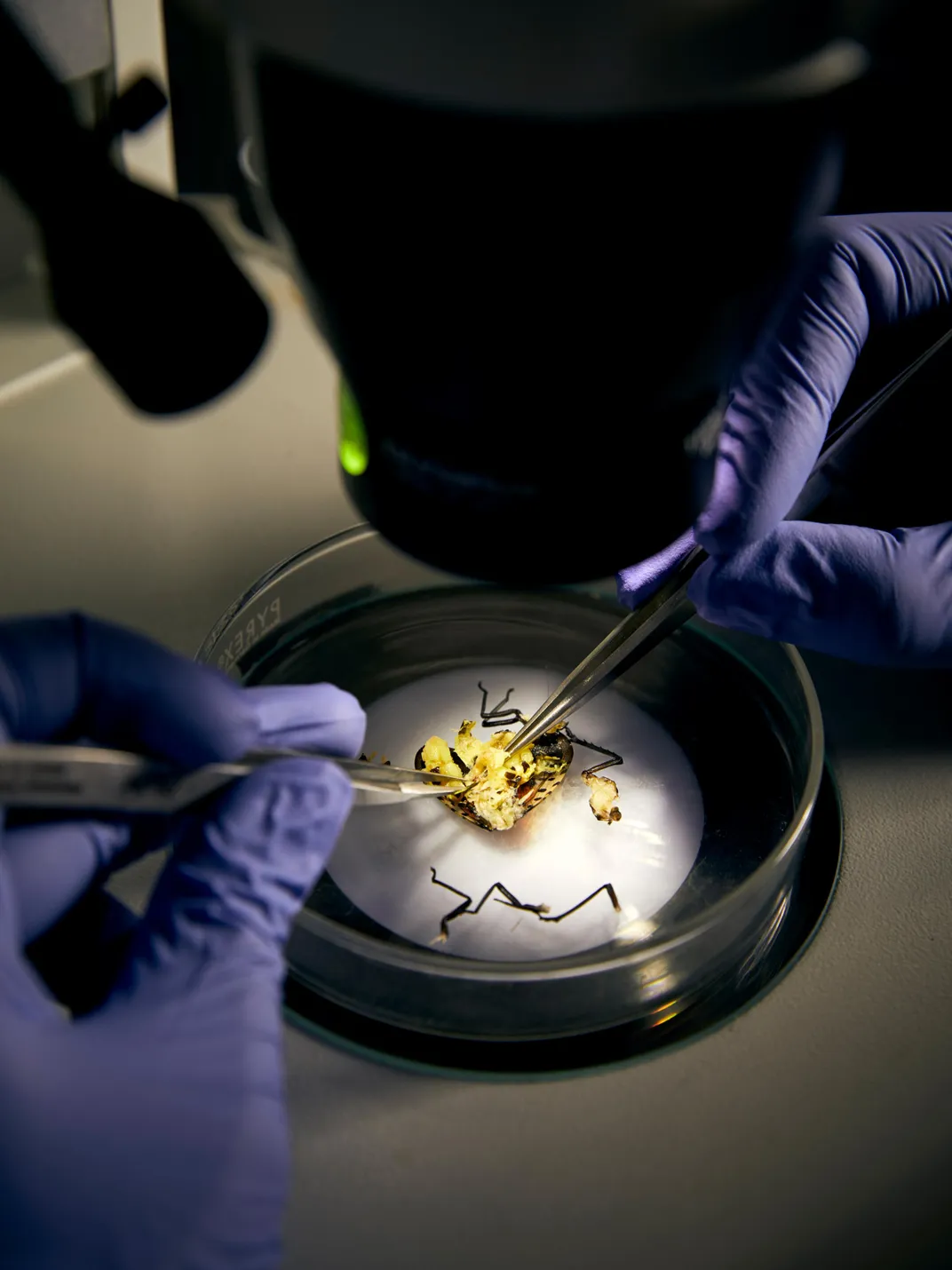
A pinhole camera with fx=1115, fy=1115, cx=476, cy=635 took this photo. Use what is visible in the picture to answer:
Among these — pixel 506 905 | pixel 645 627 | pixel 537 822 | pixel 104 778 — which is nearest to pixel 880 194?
pixel 645 627

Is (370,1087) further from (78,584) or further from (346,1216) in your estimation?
(78,584)

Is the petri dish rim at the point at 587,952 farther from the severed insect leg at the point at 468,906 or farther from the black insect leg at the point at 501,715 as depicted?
the black insect leg at the point at 501,715

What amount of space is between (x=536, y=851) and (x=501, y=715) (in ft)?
0.66

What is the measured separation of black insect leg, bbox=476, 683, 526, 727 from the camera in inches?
53.9

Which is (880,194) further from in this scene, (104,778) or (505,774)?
(104,778)

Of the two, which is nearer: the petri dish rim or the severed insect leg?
the petri dish rim

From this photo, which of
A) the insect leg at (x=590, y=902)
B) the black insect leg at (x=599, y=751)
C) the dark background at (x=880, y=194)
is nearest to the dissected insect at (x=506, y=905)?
the insect leg at (x=590, y=902)

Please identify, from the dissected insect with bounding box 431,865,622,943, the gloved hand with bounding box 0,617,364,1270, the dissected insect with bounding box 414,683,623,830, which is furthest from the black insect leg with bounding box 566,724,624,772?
the gloved hand with bounding box 0,617,364,1270

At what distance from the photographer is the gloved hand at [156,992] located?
2.67 feet

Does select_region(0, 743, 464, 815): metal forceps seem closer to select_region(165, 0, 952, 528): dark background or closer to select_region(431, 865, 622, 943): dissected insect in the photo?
select_region(431, 865, 622, 943): dissected insect

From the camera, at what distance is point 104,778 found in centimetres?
85

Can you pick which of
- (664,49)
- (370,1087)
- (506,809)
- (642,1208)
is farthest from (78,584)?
(664,49)

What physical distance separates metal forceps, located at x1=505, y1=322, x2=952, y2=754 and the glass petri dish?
89mm

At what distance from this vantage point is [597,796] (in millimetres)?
1273
